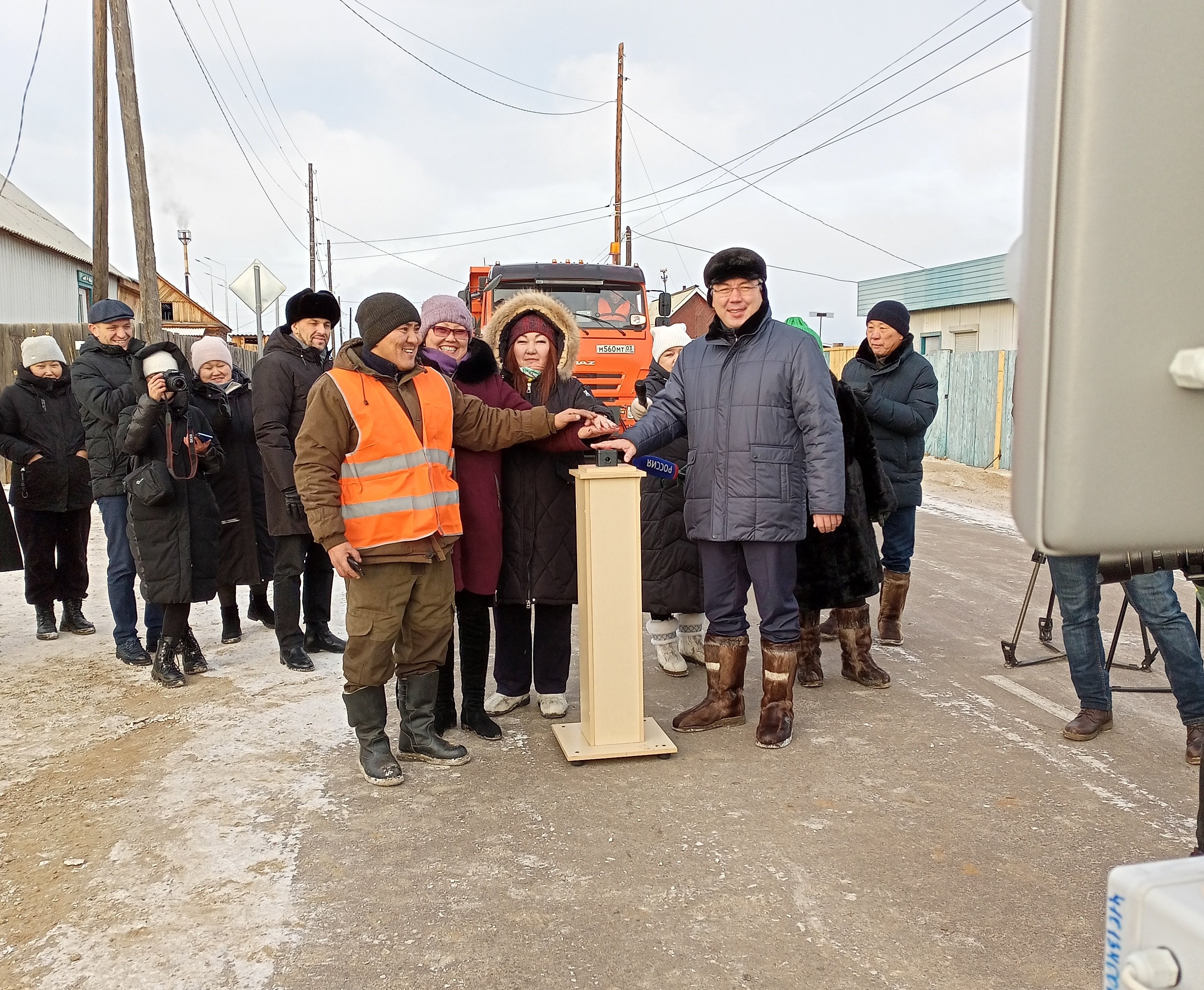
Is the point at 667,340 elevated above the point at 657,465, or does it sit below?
above

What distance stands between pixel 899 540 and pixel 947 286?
2292 centimetres

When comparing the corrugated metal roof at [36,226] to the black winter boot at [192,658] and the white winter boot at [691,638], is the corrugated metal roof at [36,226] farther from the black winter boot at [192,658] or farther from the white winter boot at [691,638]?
Result: the white winter boot at [691,638]

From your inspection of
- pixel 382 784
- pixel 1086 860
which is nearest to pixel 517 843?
pixel 382 784

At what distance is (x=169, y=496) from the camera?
5.41 metres

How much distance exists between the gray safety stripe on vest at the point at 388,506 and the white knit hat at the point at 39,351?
11.3ft

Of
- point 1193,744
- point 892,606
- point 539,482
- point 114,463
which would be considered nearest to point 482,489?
point 539,482

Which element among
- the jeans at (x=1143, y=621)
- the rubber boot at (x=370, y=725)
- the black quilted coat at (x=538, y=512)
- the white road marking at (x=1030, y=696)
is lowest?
the white road marking at (x=1030, y=696)

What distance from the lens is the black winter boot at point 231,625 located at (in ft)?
21.1

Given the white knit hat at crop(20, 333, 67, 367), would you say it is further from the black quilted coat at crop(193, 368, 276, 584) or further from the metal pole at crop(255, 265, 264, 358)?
the metal pole at crop(255, 265, 264, 358)

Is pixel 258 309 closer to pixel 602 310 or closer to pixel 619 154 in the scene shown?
pixel 602 310

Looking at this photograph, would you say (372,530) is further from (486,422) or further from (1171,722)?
(1171,722)

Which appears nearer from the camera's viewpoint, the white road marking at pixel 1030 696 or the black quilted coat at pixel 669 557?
the white road marking at pixel 1030 696

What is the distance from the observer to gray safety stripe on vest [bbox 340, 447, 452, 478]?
4051 millimetres

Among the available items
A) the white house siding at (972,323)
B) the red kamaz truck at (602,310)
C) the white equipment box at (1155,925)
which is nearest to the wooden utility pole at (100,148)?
the red kamaz truck at (602,310)
